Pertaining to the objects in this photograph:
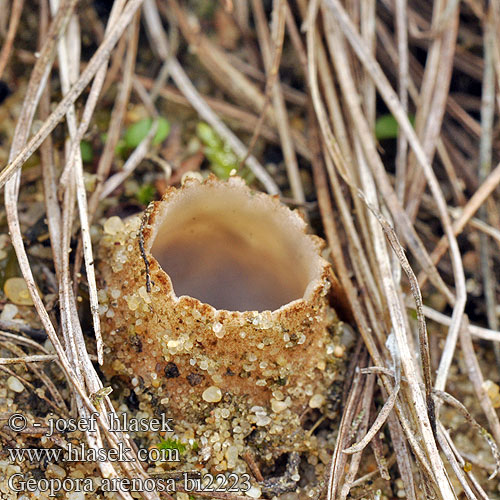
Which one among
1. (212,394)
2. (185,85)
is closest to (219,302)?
(212,394)

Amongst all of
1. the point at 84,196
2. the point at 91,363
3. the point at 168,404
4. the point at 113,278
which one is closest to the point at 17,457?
the point at 91,363

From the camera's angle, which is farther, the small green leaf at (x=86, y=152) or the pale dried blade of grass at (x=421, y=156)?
the small green leaf at (x=86, y=152)

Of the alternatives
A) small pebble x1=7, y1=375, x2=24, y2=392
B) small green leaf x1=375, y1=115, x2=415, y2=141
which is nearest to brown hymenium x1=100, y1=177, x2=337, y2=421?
small pebble x1=7, y1=375, x2=24, y2=392

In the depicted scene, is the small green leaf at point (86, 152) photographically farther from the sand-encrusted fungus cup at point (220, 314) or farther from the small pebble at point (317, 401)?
the small pebble at point (317, 401)

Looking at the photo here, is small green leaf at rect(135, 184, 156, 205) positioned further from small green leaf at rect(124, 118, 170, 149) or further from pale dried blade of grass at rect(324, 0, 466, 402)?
pale dried blade of grass at rect(324, 0, 466, 402)

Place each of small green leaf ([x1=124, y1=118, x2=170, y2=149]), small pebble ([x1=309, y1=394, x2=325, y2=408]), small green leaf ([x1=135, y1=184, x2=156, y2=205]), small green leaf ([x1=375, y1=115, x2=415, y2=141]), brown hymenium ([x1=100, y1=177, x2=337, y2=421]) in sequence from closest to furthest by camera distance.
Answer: brown hymenium ([x1=100, y1=177, x2=337, y2=421]), small pebble ([x1=309, y1=394, x2=325, y2=408]), small green leaf ([x1=135, y1=184, x2=156, y2=205]), small green leaf ([x1=124, y1=118, x2=170, y2=149]), small green leaf ([x1=375, y1=115, x2=415, y2=141])

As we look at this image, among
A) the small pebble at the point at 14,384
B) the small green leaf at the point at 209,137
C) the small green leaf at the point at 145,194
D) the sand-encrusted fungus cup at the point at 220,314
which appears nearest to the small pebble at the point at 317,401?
the sand-encrusted fungus cup at the point at 220,314

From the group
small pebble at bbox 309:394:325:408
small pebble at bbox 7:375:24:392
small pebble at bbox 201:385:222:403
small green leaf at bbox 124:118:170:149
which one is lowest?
small pebble at bbox 7:375:24:392
